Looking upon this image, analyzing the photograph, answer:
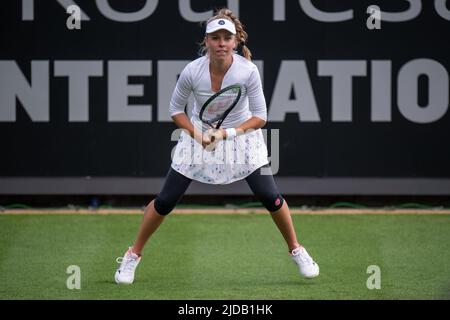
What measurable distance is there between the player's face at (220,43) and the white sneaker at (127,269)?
4.95 ft

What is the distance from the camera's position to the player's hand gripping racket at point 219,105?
7.67 metres

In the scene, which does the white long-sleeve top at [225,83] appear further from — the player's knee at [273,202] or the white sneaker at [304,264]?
the white sneaker at [304,264]

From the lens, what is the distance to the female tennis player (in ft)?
25.1

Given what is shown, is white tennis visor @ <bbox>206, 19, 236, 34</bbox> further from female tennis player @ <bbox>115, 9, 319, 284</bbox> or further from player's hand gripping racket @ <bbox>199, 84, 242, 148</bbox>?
player's hand gripping racket @ <bbox>199, 84, 242, 148</bbox>

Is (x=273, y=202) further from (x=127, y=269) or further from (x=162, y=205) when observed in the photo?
(x=127, y=269)

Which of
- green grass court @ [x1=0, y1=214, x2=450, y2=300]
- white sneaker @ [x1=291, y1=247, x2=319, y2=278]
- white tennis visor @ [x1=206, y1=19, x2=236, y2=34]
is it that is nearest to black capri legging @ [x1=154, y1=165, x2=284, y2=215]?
white sneaker @ [x1=291, y1=247, x2=319, y2=278]

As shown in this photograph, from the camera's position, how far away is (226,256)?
902 cm

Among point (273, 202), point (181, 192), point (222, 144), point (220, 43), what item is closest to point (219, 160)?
point (222, 144)

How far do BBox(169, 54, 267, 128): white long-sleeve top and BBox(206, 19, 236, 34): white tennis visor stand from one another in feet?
0.95

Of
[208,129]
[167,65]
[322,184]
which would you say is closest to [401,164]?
[322,184]

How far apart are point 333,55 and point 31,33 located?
10.4 feet

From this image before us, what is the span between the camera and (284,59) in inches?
459

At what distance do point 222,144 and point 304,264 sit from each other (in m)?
1.02
